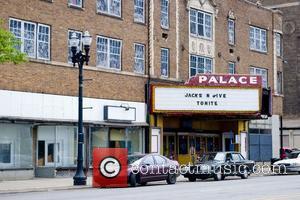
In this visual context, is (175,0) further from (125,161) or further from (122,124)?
(125,161)

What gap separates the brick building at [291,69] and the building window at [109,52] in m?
33.8

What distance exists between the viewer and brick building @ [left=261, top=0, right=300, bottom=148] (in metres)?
70.2

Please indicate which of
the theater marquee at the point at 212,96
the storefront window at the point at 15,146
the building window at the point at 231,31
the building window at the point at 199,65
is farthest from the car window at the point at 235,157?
the building window at the point at 231,31

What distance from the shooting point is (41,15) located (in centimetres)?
3478

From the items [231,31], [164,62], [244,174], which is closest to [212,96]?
[164,62]

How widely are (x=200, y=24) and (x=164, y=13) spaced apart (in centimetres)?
435

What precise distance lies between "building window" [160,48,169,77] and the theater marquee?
185 cm

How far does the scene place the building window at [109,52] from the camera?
38.7 meters

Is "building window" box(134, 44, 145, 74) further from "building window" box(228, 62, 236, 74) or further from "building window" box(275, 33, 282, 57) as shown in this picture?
"building window" box(275, 33, 282, 57)

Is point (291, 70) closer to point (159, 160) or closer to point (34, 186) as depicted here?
point (159, 160)

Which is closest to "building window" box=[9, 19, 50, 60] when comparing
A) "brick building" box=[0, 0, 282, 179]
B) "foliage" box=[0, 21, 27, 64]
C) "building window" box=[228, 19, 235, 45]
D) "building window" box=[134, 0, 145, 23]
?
"brick building" box=[0, 0, 282, 179]

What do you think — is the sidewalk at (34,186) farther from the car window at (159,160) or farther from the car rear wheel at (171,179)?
the car rear wheel at (171,179)

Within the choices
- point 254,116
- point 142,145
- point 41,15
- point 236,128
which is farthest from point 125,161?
point 236,128

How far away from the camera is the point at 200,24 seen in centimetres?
4688
